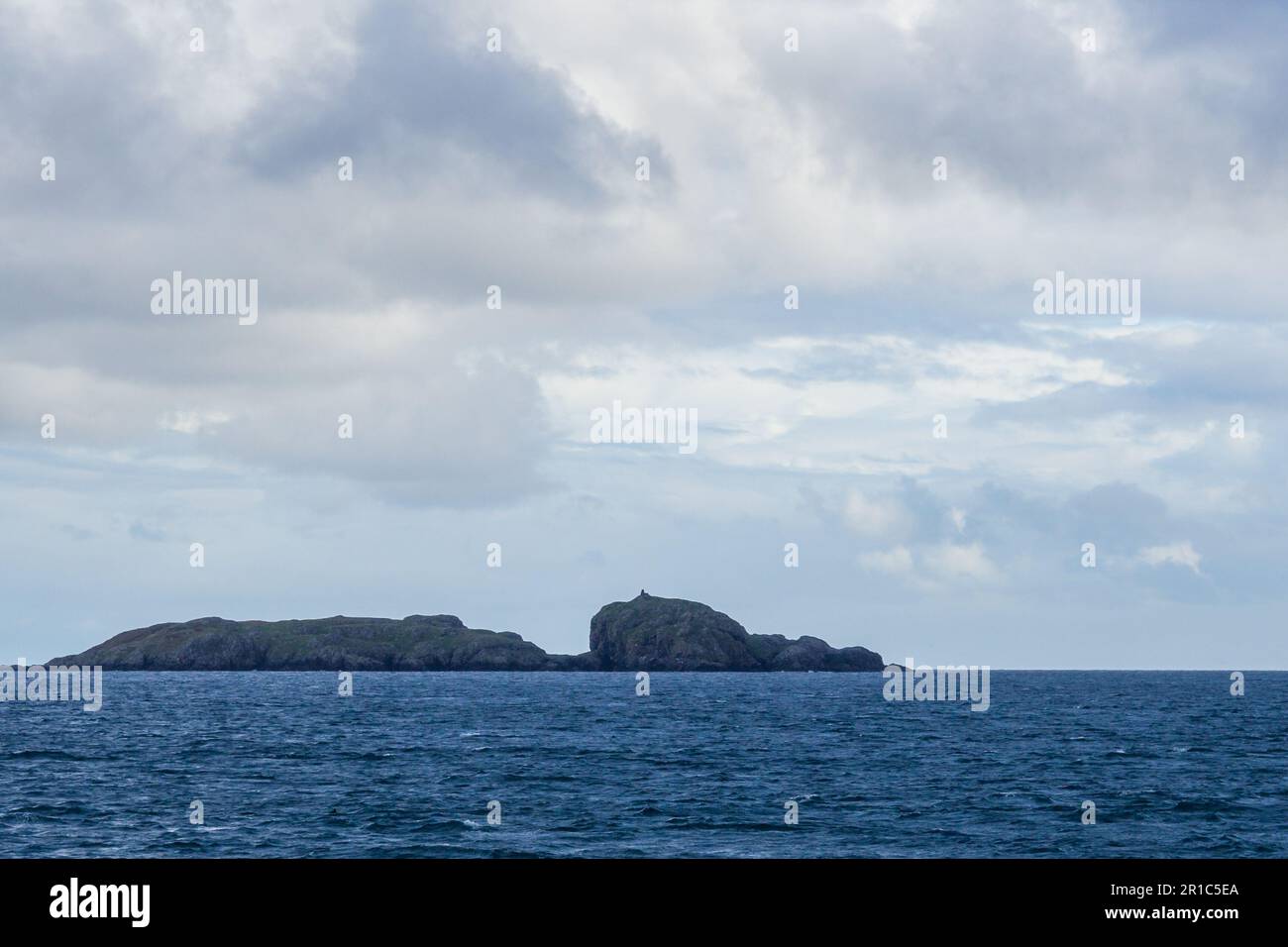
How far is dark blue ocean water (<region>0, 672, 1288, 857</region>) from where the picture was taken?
49688 mm

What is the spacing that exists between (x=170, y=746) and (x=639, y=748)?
122 feet

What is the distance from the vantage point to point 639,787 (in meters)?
68.5

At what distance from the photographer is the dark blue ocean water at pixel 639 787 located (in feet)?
163

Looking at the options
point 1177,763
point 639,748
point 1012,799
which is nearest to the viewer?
point 1012,799
